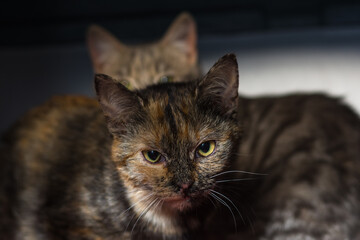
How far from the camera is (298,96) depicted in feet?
7.63

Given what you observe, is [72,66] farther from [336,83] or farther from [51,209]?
[336,83]

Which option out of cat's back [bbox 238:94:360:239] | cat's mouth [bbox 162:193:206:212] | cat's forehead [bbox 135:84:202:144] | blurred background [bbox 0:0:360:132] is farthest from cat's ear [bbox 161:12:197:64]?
cat's mouth [bbox 162:193:206:212]

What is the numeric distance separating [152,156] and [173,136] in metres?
0.09

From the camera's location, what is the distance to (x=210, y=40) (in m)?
2.85

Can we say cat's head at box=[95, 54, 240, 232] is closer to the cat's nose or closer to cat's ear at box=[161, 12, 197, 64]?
the cat's nose

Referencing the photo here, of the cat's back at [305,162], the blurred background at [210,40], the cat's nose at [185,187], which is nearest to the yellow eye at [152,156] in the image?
the cat's nose at [185,187]

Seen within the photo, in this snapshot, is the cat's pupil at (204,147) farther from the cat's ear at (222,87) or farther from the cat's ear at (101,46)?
the cat's ear at (101,46)

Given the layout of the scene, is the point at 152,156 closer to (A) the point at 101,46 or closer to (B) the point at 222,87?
(B) the point at 222,87

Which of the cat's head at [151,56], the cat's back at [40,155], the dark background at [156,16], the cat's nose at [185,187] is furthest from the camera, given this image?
the dark background at [156,16]

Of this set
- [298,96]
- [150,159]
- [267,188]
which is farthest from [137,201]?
[298,96]

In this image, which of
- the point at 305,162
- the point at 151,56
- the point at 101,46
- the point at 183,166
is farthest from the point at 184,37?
the point at 183,166

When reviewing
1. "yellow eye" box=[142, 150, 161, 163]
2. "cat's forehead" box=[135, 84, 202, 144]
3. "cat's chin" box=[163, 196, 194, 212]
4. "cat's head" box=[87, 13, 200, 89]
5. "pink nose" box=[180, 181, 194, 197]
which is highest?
"cat's head" box=[87, 13, 200, 89]

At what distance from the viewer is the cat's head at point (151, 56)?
243cm

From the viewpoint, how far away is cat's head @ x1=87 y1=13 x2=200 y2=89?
243 cm
